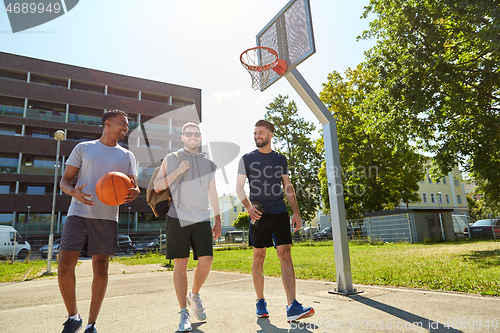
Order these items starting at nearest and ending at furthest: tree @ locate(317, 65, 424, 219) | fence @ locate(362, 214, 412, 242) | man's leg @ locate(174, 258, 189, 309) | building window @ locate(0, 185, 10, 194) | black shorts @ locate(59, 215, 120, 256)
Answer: black shorts @ locate(59, 215, 120, 256) → man's leg @ locate(174, 258, 189, 309) → fence @ locate(362, 214, 412, 242) → tree @ locate(317, 65, 424, 219) → building window @ locate(0, 185, 10, 194)

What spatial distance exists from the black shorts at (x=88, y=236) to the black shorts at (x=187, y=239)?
0.58 metres

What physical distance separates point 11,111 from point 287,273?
41230mm

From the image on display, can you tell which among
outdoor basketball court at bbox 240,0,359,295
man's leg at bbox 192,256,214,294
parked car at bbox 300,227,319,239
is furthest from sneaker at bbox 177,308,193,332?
parked car at bbox 300,227,319,239

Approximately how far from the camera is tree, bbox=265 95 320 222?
116 ft

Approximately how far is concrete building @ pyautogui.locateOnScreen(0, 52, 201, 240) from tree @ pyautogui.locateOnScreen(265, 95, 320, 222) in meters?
14.4

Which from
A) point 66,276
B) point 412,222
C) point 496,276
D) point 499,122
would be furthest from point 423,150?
point 66,276

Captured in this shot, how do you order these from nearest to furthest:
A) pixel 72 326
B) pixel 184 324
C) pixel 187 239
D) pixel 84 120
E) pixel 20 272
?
pixel 72 326 → pixel 184 324 → pixel 187 239 → pixel 20 272 → pixel 84 120

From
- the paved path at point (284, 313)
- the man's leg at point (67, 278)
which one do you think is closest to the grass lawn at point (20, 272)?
the paved path at point (284, 313)

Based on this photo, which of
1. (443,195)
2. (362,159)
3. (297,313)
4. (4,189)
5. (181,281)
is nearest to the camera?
(297,313)

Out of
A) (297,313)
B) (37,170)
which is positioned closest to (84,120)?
(37,170)

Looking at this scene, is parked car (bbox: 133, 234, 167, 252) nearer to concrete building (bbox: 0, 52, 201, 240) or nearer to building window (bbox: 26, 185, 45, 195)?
concrete building (bbox: 0, 52, 201, 240)

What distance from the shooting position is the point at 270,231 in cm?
376

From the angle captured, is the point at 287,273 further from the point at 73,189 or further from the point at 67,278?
the point at 73,189

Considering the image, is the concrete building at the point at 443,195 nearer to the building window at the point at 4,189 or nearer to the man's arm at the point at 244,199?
the building window at the point at 4,189
